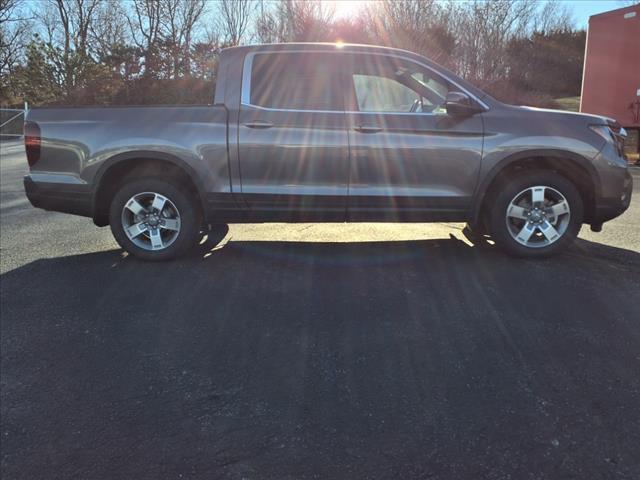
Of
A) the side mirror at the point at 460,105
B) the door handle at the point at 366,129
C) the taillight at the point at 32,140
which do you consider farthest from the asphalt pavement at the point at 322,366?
the side mirror at the point at 460,105

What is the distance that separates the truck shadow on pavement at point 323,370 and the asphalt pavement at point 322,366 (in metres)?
0.01

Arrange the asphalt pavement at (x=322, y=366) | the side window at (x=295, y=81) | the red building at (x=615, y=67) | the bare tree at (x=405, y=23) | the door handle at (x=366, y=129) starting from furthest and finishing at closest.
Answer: the bare tree at (x=405, y=23) → the red building at (x=615, y=67) → the side window at (x=295, y=81) → the door handle at (x=366, y=129) → the asphalt pavement at (x=322, y=366)

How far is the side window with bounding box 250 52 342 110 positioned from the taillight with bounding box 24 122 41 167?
204 cm

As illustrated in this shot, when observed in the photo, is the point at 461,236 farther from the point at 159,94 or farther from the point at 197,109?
the point at 159,94

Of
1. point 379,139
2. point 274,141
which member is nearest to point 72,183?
point 274,141

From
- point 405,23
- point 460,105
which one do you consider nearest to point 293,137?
point 460,105

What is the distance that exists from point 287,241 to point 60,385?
329 centimetres

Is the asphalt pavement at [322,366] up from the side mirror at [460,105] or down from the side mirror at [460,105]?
down

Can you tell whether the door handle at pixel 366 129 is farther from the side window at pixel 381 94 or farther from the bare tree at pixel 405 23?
the bare tree at pixel 405 23

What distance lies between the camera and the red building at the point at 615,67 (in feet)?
37.5

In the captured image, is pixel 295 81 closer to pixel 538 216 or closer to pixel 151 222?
pixel 151 222

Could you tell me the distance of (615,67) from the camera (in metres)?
11.8

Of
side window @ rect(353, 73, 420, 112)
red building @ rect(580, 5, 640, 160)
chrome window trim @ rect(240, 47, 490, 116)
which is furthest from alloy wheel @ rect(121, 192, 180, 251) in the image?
red building @ rect(580, 5, 640, 160)

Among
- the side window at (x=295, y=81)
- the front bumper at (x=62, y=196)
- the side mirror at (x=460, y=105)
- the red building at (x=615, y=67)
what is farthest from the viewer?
the red building at (x=615, y=67)
